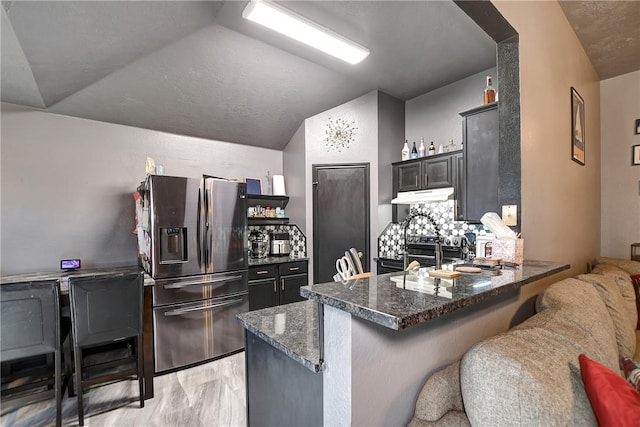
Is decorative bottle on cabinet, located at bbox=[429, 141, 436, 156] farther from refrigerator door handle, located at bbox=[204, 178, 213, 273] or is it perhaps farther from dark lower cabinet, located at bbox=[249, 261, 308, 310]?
refrigerator door handle, located at bbox=[204, 178, 213, 273]

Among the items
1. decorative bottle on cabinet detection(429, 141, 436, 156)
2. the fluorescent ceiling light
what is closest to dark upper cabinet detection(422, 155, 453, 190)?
decorative bottle on cabinet detection(429, 141, 436, 156)

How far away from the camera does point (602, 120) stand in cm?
375

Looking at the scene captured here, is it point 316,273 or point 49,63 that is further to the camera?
point 316,273

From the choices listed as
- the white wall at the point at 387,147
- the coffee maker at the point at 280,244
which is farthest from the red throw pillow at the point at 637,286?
the coffee maker at the point at 280,244

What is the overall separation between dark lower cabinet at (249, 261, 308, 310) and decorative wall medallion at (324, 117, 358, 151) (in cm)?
170

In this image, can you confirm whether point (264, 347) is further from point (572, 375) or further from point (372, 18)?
point (372, 18)

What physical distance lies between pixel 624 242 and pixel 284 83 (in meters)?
4.56

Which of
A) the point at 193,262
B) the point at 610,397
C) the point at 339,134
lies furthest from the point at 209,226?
the point at 610,397

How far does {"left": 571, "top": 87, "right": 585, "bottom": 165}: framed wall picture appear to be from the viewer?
8.57 ft

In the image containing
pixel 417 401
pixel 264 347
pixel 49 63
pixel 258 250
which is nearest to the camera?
pixel 417 401

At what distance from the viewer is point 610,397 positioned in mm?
820

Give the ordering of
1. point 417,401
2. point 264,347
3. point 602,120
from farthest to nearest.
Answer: point 602,120, point 264,347, point 417,401

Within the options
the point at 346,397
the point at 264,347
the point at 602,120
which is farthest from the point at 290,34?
the point at 602,120

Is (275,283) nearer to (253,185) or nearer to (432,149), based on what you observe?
(253,185)
